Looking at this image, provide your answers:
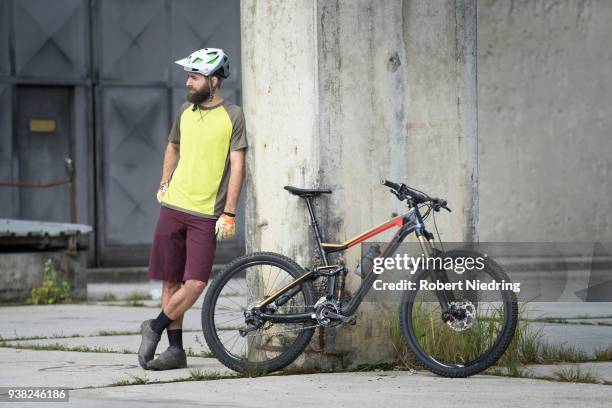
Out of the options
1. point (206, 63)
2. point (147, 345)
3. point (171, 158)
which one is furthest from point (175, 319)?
point (206, 63)

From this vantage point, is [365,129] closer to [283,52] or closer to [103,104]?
[283,52]

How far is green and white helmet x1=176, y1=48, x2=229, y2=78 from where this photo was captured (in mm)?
8438

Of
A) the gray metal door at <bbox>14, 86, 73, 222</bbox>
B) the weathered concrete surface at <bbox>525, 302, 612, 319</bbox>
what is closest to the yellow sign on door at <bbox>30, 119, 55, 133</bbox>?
the gray metal door at <bbox>14, 86, 73, 222</bbox>

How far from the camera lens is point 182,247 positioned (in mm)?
8531

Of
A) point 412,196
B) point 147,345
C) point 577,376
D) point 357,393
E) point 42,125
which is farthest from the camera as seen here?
point 42,125

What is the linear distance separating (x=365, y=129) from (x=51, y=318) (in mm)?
4926

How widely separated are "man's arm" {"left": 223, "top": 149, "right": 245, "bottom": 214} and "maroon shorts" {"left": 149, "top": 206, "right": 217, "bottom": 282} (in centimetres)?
16

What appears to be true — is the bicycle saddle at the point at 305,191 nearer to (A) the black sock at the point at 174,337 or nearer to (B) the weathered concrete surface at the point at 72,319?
(A) the black sock at the point at 174,337

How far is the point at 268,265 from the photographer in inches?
331

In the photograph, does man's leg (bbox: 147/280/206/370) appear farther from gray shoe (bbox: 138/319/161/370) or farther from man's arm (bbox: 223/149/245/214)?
man's arm (bbox: 223/149/245/214)

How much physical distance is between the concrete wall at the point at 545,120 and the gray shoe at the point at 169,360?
8341mm

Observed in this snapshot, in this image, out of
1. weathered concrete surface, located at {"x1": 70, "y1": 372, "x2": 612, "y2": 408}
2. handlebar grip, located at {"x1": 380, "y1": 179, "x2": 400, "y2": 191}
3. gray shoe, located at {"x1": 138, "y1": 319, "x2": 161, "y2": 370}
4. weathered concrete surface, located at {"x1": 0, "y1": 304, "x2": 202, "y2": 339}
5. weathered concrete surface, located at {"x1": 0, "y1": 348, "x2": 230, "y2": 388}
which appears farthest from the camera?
weathered concrete surface, located at {"x1": 0, "y1": 304, "x2": 202, "y2": 339}

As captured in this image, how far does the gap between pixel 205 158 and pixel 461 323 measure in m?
1.75

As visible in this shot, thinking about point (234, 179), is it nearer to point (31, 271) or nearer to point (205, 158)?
point (205, 158)
